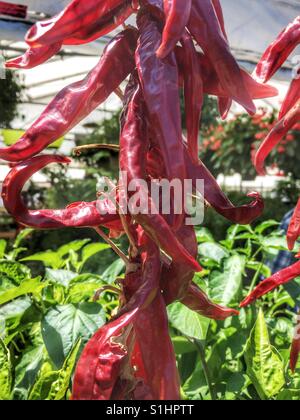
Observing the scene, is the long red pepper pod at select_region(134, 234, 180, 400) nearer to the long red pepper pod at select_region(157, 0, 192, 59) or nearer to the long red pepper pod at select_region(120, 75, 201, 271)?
the long red pepper pod at select_region(120, 75, 201, 271)

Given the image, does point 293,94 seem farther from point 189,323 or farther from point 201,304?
point 189,323

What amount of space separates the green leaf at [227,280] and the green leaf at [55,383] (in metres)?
0.36

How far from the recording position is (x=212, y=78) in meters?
0.52

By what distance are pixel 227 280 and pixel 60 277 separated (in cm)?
29

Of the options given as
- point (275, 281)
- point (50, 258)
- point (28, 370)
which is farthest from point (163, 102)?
point (50, 258)

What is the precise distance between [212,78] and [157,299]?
0.20 m

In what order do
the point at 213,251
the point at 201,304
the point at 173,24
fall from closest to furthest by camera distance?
the point at 173,24
the point at 201,304
the point at 213,251

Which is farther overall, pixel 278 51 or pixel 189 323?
pixel 189 323

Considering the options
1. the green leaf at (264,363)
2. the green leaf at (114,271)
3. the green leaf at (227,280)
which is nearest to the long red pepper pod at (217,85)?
the green leaf at (264,363)

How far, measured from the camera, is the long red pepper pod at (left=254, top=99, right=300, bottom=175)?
1.94ft

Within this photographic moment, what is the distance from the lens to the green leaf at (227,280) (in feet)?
3.12

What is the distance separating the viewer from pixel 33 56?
0.49 m

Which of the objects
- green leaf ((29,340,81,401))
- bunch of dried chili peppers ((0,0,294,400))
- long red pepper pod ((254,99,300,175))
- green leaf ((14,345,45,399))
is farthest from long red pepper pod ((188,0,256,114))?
green leaf ((14,345,45,399))

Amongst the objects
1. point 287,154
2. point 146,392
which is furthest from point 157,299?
point 287,154
